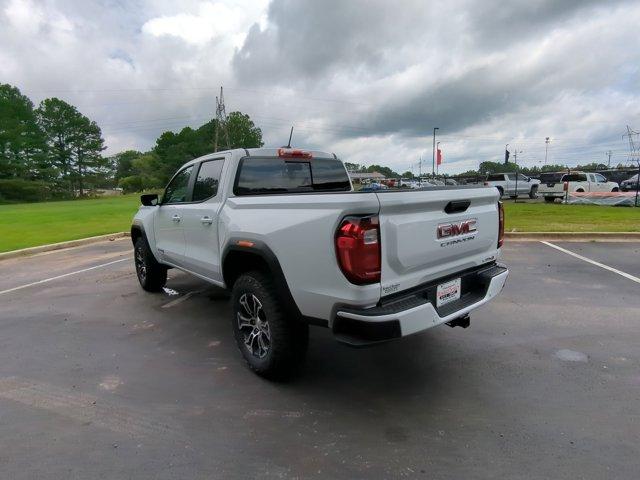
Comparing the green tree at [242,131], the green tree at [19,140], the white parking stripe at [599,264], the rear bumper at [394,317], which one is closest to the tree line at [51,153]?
the green tree at [19,140]

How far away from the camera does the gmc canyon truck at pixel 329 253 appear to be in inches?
99.7

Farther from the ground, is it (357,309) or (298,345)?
(357,309)

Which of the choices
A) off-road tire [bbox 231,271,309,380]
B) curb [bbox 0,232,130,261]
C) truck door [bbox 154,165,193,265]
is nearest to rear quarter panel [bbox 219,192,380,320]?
off-road tire [bbox 231,271,309,380]

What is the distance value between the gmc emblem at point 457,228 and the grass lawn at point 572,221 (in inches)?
320

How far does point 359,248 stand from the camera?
2.47 m

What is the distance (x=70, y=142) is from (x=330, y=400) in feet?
263

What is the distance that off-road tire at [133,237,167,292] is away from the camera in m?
5.79

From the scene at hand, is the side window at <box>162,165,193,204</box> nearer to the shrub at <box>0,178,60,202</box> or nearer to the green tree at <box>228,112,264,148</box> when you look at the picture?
the shrub at <box>0,178,60,202</box>

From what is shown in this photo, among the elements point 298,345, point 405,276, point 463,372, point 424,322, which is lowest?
point 463,372

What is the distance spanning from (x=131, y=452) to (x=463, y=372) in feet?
8.11

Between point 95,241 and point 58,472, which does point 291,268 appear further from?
point 95,241

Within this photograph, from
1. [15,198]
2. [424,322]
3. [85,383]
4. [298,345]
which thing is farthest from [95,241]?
→ [15,198]

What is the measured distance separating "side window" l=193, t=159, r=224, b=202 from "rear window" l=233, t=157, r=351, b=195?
0.30 meters

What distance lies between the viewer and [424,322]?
2.69 meters
